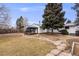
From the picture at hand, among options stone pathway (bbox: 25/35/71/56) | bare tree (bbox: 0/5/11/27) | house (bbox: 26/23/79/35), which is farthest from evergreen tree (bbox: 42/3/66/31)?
bare tree (bbox: 0/5/11/27)

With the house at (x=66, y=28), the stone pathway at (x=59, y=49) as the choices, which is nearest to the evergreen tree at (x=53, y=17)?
the house at (x=66, y=28)

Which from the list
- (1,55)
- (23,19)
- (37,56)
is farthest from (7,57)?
(23,19)

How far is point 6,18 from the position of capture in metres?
1.84

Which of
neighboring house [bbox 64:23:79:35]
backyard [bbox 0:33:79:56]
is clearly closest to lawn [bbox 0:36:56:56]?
backyard [bbox 0:33:79:56]

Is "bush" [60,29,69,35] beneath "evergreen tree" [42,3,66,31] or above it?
beneath

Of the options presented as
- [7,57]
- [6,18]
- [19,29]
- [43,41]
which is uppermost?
[6,18]

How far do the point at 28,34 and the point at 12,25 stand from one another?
189mm

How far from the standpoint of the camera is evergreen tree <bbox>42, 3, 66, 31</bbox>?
1.82 meters

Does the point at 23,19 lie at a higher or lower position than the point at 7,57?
higher

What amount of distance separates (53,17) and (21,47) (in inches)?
17.8

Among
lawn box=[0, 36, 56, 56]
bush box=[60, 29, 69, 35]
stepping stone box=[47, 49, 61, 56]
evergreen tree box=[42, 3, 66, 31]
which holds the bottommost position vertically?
stepping stone box=[47, 49, 61, 56]

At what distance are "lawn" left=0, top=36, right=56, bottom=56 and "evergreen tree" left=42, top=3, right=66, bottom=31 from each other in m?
0.19

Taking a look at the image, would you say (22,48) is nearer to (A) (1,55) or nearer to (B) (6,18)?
(A) (1,55)

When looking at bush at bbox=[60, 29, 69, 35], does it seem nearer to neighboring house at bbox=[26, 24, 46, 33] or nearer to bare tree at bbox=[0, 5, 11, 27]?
neighboring house at bbox=[26, 24, 46, 33]
